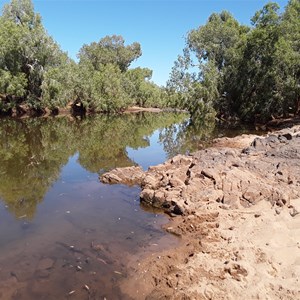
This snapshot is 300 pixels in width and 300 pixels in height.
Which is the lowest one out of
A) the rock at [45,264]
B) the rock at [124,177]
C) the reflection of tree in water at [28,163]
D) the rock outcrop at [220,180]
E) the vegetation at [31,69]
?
the reflection of tree in water at [28,163]

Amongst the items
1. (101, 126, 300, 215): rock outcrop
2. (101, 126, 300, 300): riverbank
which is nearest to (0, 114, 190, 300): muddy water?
(101, 126, 300, 300): riverbank

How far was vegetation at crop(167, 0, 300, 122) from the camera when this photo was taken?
31672 mm

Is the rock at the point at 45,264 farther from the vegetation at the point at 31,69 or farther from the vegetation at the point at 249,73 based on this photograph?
the vegetation at the point at 31,69

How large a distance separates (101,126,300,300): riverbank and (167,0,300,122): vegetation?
20258 mm

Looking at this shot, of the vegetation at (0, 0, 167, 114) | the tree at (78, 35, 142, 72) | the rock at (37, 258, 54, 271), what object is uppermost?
the tree at (78, 35, 142, 72)

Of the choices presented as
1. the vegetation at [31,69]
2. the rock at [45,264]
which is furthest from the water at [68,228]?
the vegetation at [31,69]

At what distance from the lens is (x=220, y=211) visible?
9.56 m

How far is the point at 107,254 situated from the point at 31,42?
37.4 m

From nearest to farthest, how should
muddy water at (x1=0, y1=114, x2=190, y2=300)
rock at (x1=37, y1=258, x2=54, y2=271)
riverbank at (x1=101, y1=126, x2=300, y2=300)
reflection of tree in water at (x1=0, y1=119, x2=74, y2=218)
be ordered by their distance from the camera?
1. riverbank at (x1=101, y1=126, x2=300, y2=300)
2. muddy water at (x1=0, y1=114, x2=190, y2=300)
3. rock at (x1=37, y1=258, x2=54, y2=271)
4. reflection of tree in water at (x1=0, y1=119, x2=74, y2=218)

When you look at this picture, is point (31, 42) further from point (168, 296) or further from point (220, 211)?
point (168, 296)

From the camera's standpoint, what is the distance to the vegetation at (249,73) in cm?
3167

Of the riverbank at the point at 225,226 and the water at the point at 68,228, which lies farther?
the water at the point at 68,228

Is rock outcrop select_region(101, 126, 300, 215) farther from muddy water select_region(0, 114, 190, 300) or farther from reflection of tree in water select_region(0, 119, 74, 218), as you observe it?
reflection of tree in water select_region(0, 119, 74, 218)

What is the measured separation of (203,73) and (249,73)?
7540 mm
